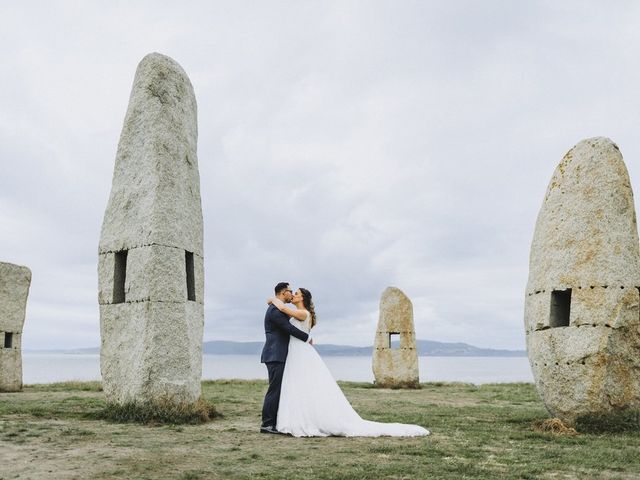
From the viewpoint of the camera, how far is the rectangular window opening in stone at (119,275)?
1185cm

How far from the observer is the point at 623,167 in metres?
10.7

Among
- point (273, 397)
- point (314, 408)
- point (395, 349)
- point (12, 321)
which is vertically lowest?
point (314, 408)

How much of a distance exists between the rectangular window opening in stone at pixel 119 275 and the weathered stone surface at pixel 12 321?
8955 mm

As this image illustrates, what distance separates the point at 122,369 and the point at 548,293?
24.2 ft

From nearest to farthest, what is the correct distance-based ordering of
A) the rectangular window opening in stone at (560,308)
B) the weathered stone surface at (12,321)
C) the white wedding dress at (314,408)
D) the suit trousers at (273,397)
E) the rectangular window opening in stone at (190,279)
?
the white wedding dress at (314,408) → the suit trousers at (273,397) → the rectangular window opening in stone at (560,308) → the rectangular window opening in stone at (190,279) → the weathered stone surface at (12,321)

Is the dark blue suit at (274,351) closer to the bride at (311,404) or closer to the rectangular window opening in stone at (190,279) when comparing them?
the bride at (311,404)

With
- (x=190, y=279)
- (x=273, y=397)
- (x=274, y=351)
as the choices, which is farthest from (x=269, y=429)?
(x=190, y=279)

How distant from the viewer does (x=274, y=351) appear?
33.9 feet

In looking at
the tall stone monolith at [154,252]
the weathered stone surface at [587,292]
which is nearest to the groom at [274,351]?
the tall stone monolith at [154,252]

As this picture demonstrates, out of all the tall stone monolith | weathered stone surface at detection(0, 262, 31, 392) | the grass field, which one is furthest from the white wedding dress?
weathered stone surface at detection(0, 262, 31, 392)

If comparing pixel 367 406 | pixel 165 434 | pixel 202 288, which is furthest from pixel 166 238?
pixel 367 406

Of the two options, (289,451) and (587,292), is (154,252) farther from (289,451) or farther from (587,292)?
(587,292)

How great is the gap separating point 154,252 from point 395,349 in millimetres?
13421

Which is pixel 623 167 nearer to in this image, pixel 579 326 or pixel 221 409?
pixel 579 326
